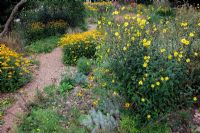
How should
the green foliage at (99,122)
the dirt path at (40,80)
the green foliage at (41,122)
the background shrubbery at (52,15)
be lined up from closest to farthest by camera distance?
1. the green foliage at (99,122)
2. the green foliage at (41,122)
3. the dirt path at (40,80)
4. the background shrubbery at (52,15)

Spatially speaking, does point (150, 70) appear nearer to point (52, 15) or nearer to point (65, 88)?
point (65, 88)

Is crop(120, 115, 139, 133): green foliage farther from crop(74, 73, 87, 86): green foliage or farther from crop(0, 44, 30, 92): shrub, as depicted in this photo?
crop(0, 44, 30, 92): shrub

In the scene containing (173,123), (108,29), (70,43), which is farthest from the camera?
(70,43)

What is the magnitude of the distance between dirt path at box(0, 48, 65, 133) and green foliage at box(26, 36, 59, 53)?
Answer: 0.82ft

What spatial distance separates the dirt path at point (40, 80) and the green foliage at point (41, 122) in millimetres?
318

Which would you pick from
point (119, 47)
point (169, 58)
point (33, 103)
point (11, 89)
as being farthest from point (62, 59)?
point (169, 58)

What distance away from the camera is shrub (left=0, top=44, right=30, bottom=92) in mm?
7363

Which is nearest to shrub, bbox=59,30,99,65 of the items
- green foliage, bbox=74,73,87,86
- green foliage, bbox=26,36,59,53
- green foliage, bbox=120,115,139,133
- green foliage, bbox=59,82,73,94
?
green foliage, bbox=26,36,59,53

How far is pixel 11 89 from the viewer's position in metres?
7.38

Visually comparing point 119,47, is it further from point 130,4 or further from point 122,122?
point 130,4

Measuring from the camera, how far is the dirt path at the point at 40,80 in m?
6.31

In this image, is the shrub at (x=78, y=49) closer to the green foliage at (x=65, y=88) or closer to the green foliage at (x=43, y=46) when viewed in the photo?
the green foliage at (x=43, y=46)

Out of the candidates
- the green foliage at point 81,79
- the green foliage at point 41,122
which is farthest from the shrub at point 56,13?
the green foliage at point 41,122

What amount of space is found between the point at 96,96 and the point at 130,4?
13.6 meters
